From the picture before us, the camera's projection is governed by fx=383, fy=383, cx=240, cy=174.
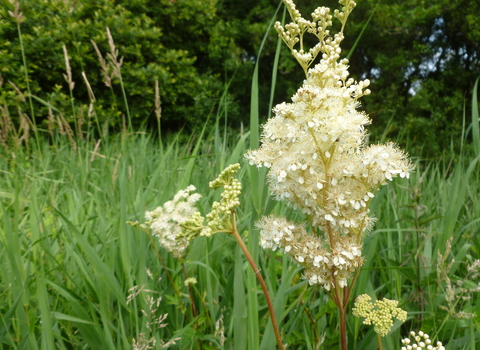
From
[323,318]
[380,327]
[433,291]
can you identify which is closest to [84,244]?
[323,318]

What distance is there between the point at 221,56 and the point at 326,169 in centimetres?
1020

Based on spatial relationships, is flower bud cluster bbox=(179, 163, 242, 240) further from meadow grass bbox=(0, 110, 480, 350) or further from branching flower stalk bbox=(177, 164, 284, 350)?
meadow grass bbox=(0, 110, 480, 350)

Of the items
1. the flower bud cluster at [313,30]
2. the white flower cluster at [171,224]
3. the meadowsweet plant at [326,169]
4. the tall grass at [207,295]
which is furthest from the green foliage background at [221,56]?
the meadowsweet plant at [326,169]

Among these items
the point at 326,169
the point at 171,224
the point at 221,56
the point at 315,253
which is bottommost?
the point at 171,224

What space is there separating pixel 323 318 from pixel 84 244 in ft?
3.18

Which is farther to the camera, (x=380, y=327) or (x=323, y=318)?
(x=323, y=318)

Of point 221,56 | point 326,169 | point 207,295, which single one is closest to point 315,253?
point 326,169

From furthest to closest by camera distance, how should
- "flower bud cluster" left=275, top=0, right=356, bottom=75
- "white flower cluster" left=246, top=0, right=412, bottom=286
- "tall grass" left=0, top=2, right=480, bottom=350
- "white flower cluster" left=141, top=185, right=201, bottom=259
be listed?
1. "white flower cluster" left=141, top=185, right=201, bottom=259
2. "tall grass" left=0, top=2, right=480, bottom=350
3. "flower bud cluster" left=275, top=0, right=356, bottom=75
4. "white flower cluster" left=246, top=0, right=412, bottom=286

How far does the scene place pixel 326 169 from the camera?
894mm

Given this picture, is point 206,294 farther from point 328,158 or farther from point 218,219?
point 328,158

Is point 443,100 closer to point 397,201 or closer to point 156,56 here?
point 156,56

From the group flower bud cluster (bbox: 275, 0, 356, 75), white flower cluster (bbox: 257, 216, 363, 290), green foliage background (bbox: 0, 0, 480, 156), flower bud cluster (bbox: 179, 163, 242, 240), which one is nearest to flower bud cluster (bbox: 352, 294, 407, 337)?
white flower cluster (bbox: 257, 216, 363, 290)

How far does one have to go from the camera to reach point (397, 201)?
257 cm

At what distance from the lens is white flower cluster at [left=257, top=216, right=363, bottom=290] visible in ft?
2.87
